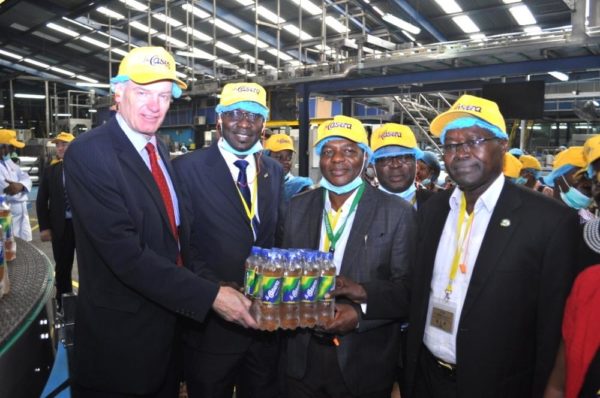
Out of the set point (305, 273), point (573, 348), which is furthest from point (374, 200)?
point (573, 348)

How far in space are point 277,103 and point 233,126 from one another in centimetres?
850

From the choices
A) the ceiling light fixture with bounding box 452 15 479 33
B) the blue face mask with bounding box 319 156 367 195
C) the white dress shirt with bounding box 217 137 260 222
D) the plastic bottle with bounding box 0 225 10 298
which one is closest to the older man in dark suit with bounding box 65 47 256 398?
the plastic bottle with bounding box 0 225 10 298

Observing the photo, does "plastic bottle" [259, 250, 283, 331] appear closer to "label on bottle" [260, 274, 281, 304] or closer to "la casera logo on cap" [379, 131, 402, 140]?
"label on bottle" [260, 274, 281, 304]

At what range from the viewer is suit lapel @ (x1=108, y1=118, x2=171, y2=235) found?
1.95m

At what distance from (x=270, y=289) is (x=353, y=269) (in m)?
0.48

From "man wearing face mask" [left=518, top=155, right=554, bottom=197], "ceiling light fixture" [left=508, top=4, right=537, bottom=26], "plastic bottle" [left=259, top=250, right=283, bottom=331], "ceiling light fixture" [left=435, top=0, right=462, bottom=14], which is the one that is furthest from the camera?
"ceiling light fixture" [left=435, top=0, right=462, bottom=14]

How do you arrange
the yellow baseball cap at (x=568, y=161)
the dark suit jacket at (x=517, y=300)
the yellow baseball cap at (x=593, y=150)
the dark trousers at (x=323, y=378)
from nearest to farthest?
the dark suit jacket at (x=517, y=300) → the yellow baseball cap at (x=593, y=150) → the dark trousers at (x=323, y=378) → the yellow baseball cap at (x=568, y=161)

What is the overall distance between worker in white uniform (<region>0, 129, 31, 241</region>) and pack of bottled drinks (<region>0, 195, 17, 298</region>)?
14.4 ft

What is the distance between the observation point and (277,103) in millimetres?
11000

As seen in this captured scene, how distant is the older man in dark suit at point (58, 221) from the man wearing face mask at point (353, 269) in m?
4.31

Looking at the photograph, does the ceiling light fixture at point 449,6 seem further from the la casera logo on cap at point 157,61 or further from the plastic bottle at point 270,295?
the plastic bottle at point 270,295

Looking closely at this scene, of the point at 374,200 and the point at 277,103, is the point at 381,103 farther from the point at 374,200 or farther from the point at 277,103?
the point at 374,200

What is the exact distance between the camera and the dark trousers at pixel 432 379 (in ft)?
6.47

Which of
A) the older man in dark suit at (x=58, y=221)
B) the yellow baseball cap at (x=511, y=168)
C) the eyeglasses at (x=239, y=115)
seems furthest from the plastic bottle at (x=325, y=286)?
the older man in dark suit at (x=58, y=221)
